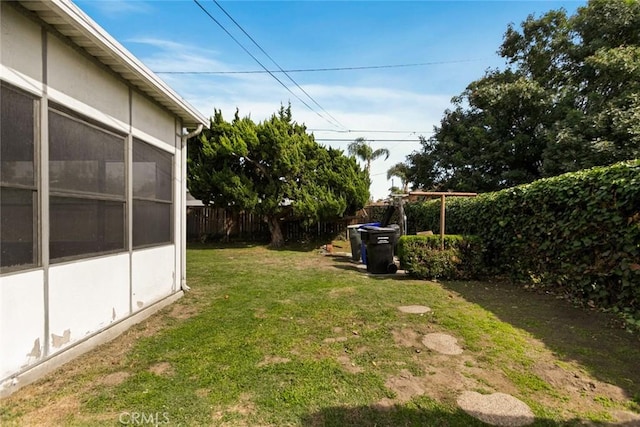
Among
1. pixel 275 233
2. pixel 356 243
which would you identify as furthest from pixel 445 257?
pixel 275 233

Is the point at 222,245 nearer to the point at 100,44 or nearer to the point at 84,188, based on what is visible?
the point at 84,188

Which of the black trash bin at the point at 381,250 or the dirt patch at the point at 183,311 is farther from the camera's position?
the black trash bin at the point at 381,250

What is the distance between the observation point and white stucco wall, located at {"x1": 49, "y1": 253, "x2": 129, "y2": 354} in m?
2.70

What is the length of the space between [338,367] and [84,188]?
2961 mm

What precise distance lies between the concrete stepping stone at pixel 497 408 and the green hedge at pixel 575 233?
8.71ft

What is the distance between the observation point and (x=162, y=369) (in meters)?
2.70

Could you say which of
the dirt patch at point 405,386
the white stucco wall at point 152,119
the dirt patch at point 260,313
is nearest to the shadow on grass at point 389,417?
the dirt patch at point 405,386

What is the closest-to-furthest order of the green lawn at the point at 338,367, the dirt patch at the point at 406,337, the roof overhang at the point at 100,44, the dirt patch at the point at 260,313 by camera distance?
the green lawn at the point at 338,367 < the roof overhang at the point at 100,44 < the dirt patch at the point at 406,337 < the dirt patch at the point at 260,313

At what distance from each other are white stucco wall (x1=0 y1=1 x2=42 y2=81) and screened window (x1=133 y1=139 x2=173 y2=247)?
4.79ft

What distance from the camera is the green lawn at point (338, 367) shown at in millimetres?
2090

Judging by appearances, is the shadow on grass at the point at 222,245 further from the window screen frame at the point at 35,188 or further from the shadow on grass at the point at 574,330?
the window screen frame at the point at 35,188

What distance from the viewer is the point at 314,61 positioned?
11570 millimetres

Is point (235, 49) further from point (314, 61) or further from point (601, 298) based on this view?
point (601, 298)

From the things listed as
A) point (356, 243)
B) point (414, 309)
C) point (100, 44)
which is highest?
point (100, 44)
